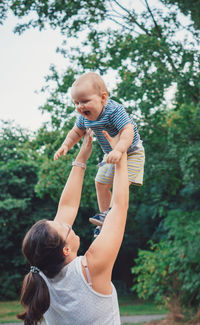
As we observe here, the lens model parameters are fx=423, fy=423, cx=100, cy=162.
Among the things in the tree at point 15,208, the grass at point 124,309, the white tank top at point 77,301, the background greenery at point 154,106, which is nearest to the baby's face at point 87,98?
the white tank top at point 77,301

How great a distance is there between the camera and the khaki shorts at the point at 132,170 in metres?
2.49

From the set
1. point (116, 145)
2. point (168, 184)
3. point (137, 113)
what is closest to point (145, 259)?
point (168, 184)

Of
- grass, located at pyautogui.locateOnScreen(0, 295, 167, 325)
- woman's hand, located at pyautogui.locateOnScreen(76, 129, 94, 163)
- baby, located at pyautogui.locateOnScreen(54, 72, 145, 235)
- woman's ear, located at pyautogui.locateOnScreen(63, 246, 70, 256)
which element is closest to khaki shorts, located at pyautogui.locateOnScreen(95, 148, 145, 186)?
baby, located at pyautogui.locateOnScreen(54, 72, 145, 235)

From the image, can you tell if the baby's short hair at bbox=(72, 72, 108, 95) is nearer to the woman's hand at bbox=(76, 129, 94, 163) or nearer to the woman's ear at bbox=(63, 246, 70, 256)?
the woman's hand at bbox=(76, 129, 94, 163)

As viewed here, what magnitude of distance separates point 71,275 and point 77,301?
11cm

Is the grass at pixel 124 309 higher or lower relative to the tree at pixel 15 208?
lower

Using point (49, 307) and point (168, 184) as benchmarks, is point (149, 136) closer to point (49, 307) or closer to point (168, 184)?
point (168, 184)

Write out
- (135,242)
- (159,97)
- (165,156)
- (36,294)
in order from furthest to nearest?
(135,242) < (165,156) < (159,97) < (36,294)

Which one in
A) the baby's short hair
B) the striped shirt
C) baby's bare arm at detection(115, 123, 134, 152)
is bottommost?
baby's bare arm at detection(115, 123, 134, 152)

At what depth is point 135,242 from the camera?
17.4 metres

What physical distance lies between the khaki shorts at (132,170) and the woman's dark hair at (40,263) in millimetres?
739

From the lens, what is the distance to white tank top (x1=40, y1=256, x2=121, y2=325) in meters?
1.84

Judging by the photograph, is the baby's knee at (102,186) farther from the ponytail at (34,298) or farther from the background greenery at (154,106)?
the background greenery at (154,106)

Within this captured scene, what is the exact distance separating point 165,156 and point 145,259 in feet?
10.4
